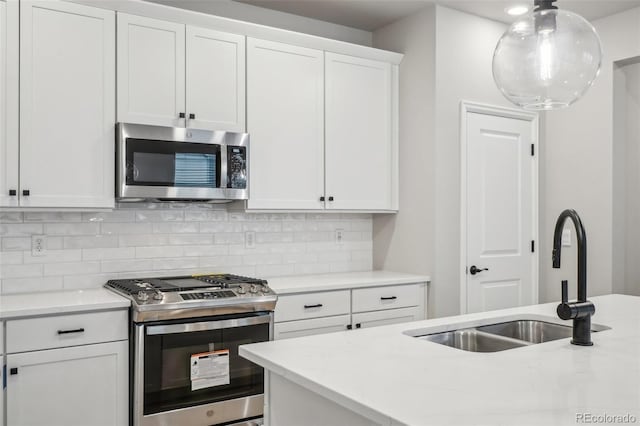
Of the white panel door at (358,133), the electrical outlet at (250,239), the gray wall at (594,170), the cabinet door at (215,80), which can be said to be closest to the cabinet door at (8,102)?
the cabinet door at (215,80)

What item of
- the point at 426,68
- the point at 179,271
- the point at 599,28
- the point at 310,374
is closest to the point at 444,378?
the point at 310,374

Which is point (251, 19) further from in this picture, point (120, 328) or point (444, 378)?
point (444, 378)

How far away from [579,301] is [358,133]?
95.5 inches

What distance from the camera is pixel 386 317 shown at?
377cm

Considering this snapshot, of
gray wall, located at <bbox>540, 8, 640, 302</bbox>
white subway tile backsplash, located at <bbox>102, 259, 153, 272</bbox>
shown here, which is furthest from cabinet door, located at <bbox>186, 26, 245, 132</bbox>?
gray wall, located at <bbox>540, 8, 640, 302</bbox>

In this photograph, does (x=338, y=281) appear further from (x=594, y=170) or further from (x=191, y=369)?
(x=594, y=170)

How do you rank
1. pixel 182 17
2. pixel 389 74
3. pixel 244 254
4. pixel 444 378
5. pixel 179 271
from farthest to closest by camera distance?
pixel 389 74 → pixel 244 254 → pixel 179 271 → pixel 182 17 → pixel 444 378

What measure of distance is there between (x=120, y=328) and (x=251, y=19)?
226cm

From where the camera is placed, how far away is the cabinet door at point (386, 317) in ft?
12.0

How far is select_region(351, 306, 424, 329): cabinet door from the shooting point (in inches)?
144

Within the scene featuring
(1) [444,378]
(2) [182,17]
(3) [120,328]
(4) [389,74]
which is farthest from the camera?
(4) [389,74]

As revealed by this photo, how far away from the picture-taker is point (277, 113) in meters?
3.66

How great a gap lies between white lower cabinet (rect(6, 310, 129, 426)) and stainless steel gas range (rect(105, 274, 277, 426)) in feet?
0.26

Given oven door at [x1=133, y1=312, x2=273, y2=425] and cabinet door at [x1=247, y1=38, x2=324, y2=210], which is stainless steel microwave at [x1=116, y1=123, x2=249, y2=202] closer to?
cabinet door at [x1=247, y1=38, x2=324, y2=210]
